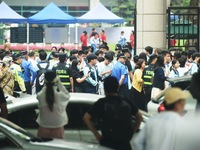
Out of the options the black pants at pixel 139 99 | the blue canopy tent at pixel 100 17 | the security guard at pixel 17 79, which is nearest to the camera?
the black pants at pixel 139 99

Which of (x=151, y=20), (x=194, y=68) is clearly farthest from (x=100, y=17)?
(x=194, y=68)

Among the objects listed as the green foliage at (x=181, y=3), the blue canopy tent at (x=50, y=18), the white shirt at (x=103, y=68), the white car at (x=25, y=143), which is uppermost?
the green foliage at (x=181, y=3)

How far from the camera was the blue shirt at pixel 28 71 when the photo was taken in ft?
74.5

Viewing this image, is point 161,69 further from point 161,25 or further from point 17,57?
point 161,25

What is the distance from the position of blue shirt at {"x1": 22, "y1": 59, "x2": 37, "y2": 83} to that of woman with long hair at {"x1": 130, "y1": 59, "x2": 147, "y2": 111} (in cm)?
401

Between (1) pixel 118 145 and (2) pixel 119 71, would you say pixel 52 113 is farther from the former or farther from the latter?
(2) pixel 119 71

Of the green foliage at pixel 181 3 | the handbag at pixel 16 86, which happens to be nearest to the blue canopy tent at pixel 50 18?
the green foliage at pixel 181 3

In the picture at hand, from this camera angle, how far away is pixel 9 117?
1312cm

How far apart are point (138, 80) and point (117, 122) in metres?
9.05

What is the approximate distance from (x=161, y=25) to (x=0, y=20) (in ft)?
44.4

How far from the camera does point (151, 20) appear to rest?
2844 centimetres

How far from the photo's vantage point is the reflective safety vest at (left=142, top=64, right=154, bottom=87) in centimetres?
1906

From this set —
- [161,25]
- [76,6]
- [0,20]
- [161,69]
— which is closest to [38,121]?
[161,69]

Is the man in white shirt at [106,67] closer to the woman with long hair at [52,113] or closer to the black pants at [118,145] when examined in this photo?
the woman with long hair at [52,113]
